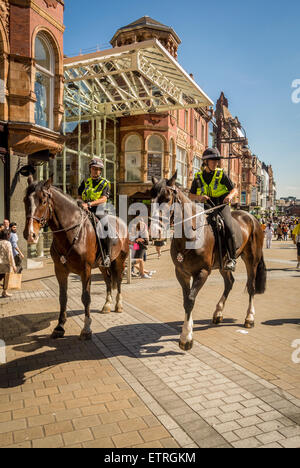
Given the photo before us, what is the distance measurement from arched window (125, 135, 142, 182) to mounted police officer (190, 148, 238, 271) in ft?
59.3

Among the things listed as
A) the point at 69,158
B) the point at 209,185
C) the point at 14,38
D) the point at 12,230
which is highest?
the point at 14,38

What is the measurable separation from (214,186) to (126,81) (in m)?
15.6

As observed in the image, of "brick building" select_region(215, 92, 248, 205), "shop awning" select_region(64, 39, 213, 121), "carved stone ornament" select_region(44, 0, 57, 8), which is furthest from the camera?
"brick building" select_region(215, 92, 248, 205)

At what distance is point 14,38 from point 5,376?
12.2 metres

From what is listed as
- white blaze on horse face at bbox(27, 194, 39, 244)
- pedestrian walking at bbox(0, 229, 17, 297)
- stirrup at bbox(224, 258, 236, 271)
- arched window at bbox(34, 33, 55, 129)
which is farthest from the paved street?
arched window at bbox(34, 33, 55, 129)

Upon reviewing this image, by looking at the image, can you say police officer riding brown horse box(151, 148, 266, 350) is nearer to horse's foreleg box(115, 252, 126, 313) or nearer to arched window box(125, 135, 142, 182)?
horse's foreleg box(115, 252, 126, 313)

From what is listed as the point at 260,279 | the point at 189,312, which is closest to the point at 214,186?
the point at 189,312

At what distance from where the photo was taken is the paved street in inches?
125

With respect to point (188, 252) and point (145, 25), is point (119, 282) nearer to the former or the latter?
point (188, 252)

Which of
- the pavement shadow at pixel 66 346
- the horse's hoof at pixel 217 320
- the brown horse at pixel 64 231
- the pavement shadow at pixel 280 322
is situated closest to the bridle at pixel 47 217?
the brown horse at pixel 64 231

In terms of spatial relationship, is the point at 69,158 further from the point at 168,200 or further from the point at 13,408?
the point at 13,408

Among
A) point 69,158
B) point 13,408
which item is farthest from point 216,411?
point 69,158

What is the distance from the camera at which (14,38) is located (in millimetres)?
12102

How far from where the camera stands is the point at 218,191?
19.2 feet
